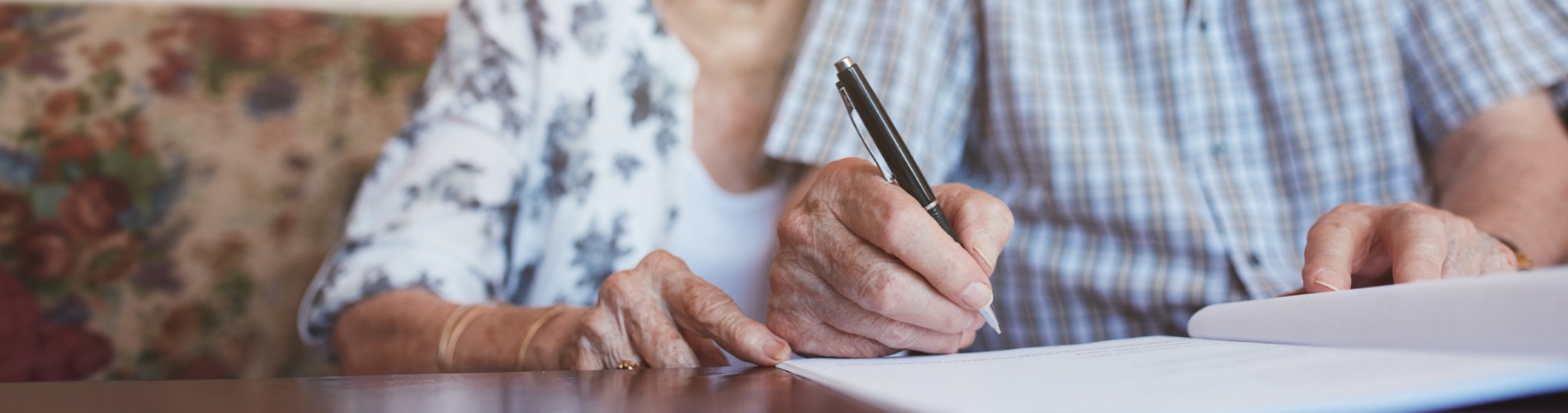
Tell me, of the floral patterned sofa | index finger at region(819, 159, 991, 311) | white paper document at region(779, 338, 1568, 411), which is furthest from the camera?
the floral patterned sofa

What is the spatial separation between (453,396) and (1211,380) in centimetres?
28

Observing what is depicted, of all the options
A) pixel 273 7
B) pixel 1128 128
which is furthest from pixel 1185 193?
pixel 273 7

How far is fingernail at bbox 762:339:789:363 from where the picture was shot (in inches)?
21.6

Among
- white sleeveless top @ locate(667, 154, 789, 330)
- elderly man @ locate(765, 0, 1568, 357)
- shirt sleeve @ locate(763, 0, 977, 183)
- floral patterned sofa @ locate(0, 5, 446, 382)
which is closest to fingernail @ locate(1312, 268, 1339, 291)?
elderly man @ locate(765, 0, 1568, 357)

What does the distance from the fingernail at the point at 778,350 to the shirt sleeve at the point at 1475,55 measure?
0.84 meters

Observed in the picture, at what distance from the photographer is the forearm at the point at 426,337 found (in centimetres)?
71

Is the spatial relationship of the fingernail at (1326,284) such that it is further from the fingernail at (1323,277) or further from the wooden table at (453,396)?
the wooden table at (453,396)

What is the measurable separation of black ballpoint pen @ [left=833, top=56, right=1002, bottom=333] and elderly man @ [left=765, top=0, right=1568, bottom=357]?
1.27 ft

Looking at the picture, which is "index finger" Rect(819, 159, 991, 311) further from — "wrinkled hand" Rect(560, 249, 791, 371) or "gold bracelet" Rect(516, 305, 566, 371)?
"gold bracelet" Rect(516, 305, 566, 371)

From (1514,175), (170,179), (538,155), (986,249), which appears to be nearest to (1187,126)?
(1514,175)

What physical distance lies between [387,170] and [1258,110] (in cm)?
92

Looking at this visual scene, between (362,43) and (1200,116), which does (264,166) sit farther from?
(1200,116)

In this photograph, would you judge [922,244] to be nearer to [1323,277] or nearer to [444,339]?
[1323,277]

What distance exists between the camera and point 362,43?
1.25 metres
